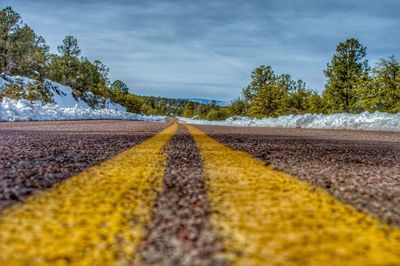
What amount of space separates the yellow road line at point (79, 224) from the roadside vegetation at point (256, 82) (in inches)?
994

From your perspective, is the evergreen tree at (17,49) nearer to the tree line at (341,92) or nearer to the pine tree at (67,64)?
the pine tree at (67,64)

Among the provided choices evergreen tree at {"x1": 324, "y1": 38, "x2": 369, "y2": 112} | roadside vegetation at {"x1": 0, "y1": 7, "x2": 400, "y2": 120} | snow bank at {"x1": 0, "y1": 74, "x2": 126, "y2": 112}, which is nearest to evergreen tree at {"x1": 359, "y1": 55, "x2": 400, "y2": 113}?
roadside vegetation at {"x1": 0, "y1": 7, "x2": 400, "y2": 120}

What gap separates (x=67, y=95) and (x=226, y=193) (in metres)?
59.2

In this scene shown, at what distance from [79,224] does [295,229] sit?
541mm

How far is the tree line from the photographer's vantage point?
25328 millimetres

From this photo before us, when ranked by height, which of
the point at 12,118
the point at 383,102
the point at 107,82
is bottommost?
the point at 12,118

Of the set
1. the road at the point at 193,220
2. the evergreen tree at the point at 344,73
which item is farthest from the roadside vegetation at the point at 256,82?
the road at the point at 193,220

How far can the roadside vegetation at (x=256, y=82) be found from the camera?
26312 mm

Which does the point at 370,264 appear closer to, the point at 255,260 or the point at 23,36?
the point at 255,260

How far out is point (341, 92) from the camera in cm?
4131

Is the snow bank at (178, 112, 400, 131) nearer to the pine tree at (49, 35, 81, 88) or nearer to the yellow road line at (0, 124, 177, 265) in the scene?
the yellow road line at (0, 124, 177, 265)

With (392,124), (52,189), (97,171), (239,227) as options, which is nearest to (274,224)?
(239,227)

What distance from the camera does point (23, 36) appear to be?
50.7 meters

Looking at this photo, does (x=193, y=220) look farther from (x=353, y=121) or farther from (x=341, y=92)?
(x=341, y=92)
